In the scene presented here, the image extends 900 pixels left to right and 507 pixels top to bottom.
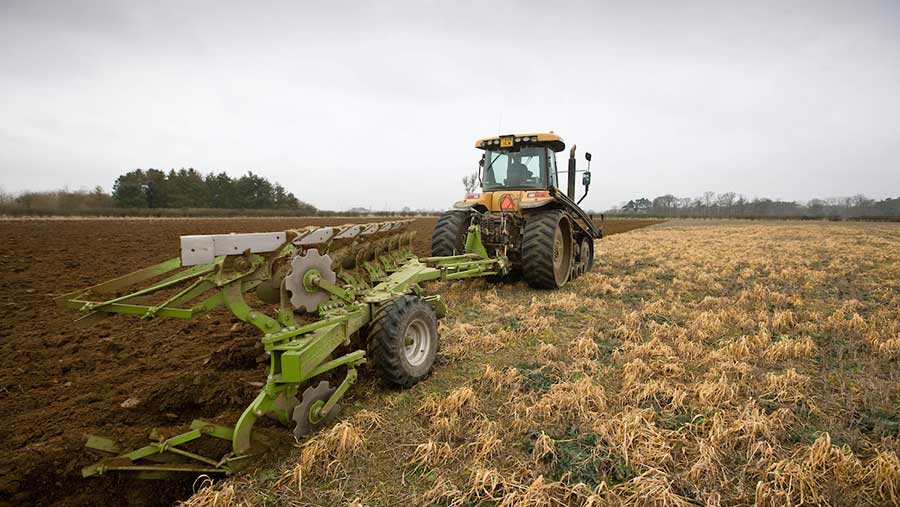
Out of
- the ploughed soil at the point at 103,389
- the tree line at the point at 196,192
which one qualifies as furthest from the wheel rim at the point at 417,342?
the tree line at the point at 196,192

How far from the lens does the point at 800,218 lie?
48594 millimetres

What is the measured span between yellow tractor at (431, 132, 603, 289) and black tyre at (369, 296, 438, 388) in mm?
3493

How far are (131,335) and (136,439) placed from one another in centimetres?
311

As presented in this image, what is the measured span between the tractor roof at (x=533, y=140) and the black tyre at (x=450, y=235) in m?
1.36

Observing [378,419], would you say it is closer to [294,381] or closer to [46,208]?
[294,381]

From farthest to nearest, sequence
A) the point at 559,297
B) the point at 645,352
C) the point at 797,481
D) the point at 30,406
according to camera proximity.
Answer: the point at 559,297 < the point at 645,352 < the point at 30,406 < the point at 797,481

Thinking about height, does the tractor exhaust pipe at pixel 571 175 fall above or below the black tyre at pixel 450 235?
above

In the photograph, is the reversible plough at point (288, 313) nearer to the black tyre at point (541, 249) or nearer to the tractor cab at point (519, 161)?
the black tyre at point (541, 249)

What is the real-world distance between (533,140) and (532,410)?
5517mm

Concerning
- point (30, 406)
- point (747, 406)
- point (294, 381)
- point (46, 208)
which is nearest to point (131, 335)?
A: point (30, 406)

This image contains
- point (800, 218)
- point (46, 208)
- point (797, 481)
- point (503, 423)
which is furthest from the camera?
point (800, 218)

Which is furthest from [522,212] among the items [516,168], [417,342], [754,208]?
[754,208]

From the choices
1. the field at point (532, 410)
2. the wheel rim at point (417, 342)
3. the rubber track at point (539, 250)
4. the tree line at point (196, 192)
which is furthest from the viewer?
the tree line at point (196, 192)

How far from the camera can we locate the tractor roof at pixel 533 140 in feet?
24.7
